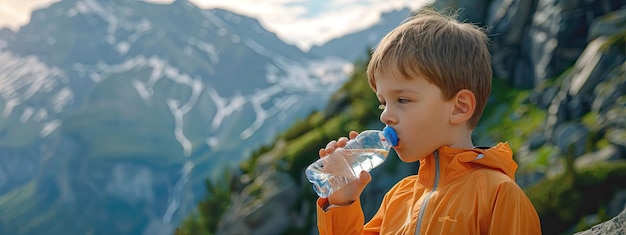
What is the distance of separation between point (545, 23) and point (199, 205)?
69.8 feet

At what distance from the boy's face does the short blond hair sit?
36 mm

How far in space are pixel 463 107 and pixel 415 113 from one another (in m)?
0.23

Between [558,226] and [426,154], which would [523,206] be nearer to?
[426,154]

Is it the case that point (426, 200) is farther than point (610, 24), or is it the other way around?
point (610, 24)

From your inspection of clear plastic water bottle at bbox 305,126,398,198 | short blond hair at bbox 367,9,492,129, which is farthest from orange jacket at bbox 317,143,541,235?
short blond hair at bbox 367,9,492,129

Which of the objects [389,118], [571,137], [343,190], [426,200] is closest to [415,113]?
[389,118]

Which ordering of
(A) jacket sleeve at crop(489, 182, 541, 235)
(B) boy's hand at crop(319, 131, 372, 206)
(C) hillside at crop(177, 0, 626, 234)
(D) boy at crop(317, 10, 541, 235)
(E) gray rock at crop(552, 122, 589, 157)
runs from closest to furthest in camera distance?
(A) jacket sleeve at crop(489, 182, 541, 235), (D) boy at crop(317, 10, 541, 235), (B) boy's hand at crop(319, 131, 372, 206), (C) hillside at crop(177, 0, 626, 234), (E) gray rock at crop(552, 122, 589, 157)

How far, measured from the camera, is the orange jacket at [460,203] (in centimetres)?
275

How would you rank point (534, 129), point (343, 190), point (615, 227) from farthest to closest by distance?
point (534, 129), point (343, 190), point (615, 227)

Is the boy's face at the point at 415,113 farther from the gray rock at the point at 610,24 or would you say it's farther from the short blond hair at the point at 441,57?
the gray rock at the point at 610,24

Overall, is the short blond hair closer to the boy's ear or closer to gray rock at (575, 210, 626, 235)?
the boy's ear

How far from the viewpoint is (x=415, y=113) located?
298cm

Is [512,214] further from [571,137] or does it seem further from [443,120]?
[571,137]

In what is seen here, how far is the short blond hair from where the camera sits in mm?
2926
